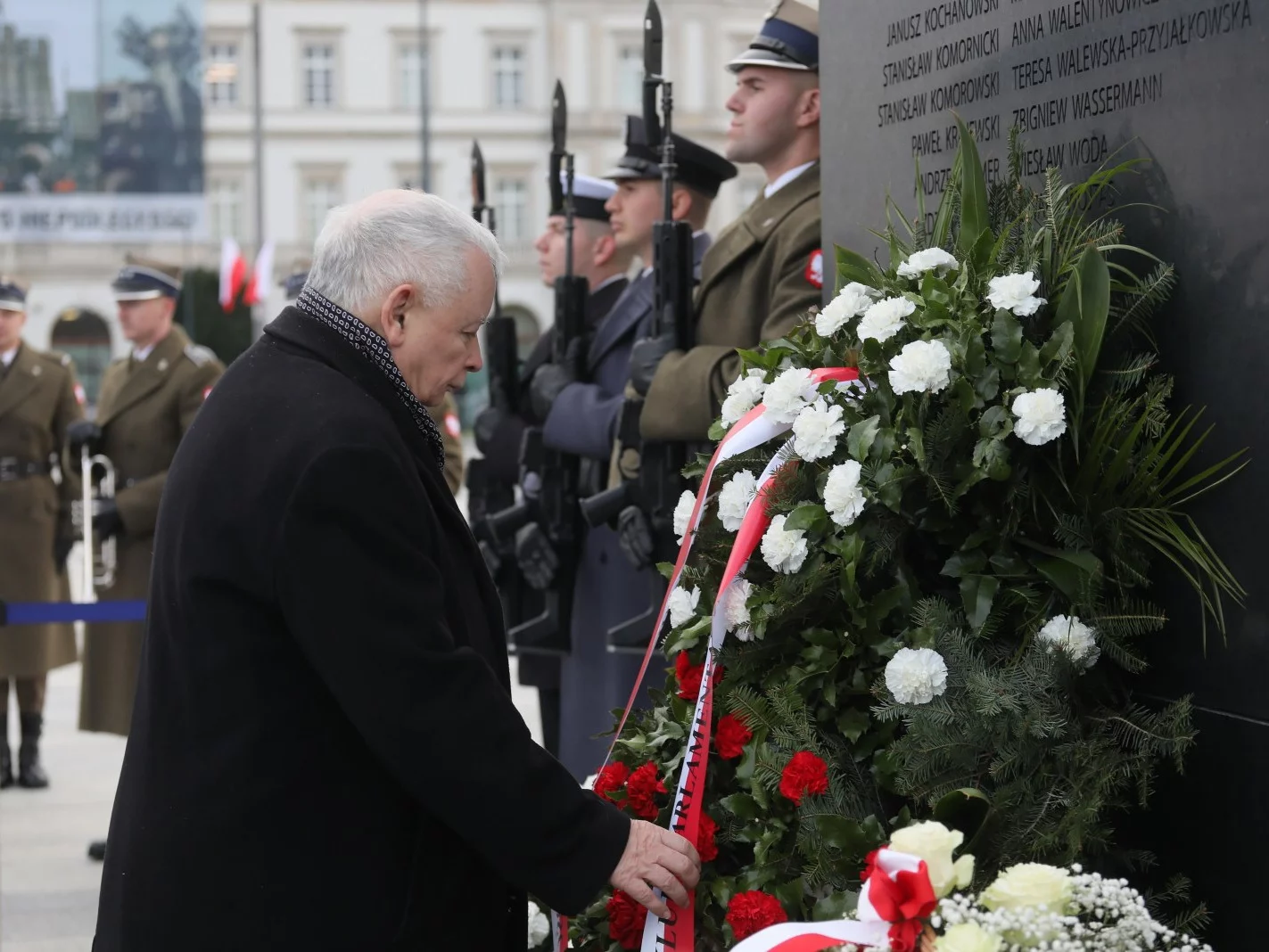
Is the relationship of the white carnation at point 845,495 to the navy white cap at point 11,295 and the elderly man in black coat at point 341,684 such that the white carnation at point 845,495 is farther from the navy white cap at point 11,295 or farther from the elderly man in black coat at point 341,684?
the navy white cap at point 11,295

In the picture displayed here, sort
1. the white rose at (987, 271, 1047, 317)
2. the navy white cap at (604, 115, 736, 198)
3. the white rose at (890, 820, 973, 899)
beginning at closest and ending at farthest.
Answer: the white rose at (890, 820, 973, 899)
the white rose at (987, 271, 1047, 317)
the navy white cap at (604, 115, 736, 198)

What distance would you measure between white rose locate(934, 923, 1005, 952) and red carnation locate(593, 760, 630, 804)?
862mm

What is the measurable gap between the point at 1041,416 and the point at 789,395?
39cm

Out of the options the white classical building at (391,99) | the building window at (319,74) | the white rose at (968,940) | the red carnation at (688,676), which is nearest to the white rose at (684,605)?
the red carnation at (688,676)

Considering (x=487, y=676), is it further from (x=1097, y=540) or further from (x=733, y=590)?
(x=1097, y=540)

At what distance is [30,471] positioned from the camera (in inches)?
281

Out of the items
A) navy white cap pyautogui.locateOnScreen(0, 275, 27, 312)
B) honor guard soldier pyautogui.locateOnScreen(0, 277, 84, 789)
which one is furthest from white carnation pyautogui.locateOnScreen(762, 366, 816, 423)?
navy white cap pyautogui.locateOnScreen(0, 275, 27, 312)

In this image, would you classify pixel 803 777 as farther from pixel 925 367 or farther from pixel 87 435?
pixel 87 435

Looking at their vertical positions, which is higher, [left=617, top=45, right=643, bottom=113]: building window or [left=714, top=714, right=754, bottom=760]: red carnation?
[left=617, top=45, right=643, bottom=113]: building window

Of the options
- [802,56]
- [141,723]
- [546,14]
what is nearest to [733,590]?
[141,723]

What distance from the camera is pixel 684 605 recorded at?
109 inches

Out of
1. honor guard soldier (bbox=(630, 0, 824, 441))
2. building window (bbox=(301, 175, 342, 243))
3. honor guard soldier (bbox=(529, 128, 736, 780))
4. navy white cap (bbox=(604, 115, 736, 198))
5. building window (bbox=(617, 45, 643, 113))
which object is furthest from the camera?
building window (bbox=(301, 175, 342, 243))

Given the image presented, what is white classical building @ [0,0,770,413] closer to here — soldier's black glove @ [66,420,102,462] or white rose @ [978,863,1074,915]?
soldier's black glove @ [66,420,102,462]

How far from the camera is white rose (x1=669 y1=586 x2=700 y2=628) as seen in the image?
276 centimetres
